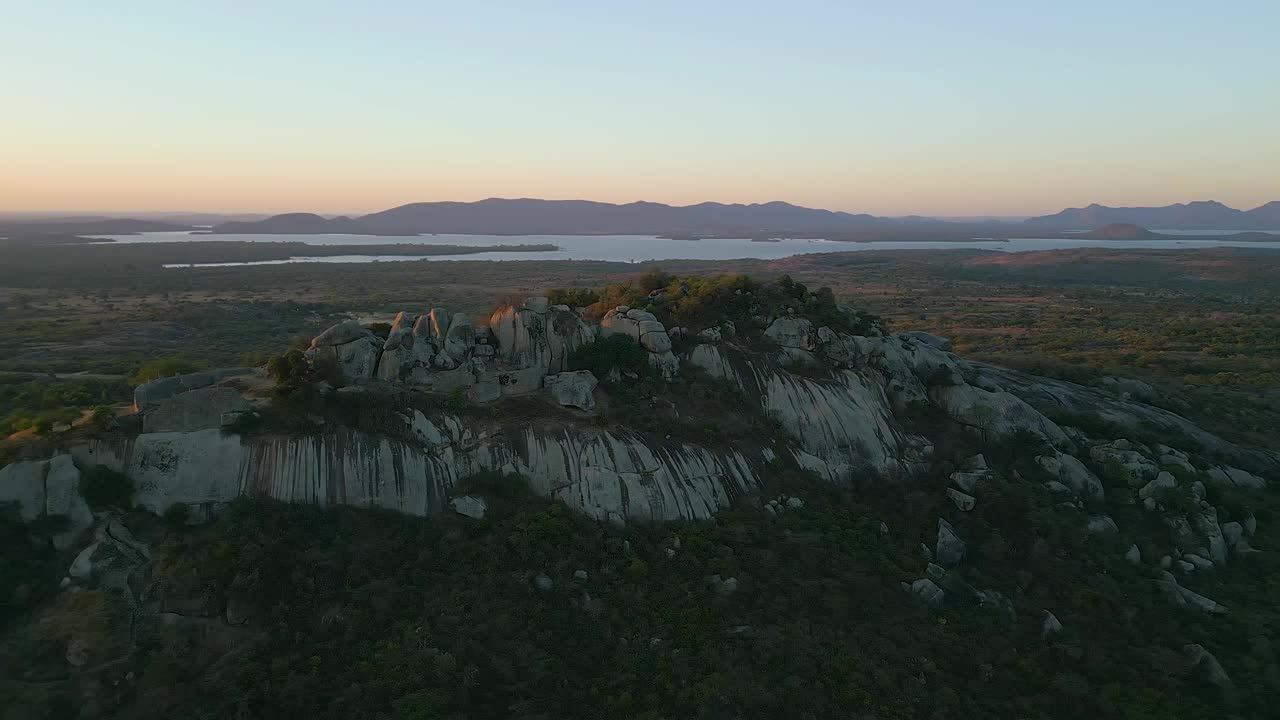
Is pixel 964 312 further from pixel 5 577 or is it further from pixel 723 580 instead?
pixel 5 577

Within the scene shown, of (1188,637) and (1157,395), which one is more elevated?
(1157,395)

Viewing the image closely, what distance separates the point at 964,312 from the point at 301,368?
99.8 m

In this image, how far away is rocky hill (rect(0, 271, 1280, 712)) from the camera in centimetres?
2109

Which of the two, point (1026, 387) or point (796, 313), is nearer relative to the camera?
point (796, 313)

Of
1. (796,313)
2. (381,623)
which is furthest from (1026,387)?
(381,623)

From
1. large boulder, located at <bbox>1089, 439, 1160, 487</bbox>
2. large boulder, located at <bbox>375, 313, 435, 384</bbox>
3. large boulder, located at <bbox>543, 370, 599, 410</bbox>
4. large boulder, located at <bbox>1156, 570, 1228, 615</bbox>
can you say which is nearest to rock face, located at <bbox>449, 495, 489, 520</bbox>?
large boulder, located at <bbox>543, 370, 599, 410</bbox>

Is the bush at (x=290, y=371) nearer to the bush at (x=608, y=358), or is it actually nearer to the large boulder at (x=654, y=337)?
the bush at (x=608, y=358)

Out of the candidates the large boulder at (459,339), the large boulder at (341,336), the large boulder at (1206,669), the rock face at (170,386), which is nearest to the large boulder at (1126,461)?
the large boulder at (1206,669)

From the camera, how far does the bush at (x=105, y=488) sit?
1947 centimetres

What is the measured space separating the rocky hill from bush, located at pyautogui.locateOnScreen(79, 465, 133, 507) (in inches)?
8.3

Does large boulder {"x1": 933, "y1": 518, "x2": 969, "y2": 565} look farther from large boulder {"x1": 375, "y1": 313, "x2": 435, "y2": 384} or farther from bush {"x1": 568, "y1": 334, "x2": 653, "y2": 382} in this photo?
large boulder {"x1": 375, "y1": 313, "x2": 435, "y2": 384}

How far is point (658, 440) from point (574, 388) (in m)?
3.93

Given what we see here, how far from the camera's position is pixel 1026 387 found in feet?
132

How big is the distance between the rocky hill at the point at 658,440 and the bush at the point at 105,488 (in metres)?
0.21
